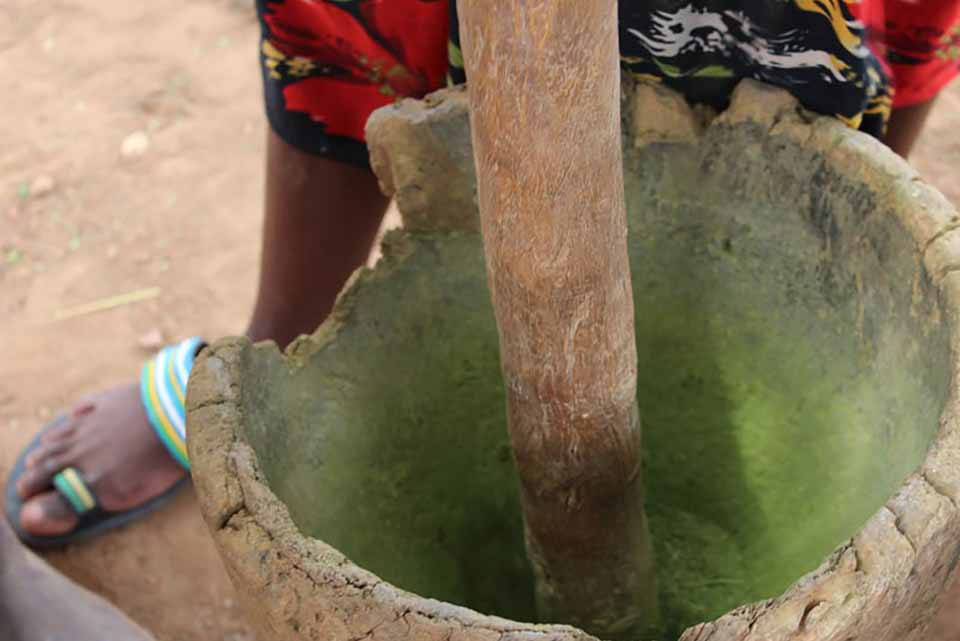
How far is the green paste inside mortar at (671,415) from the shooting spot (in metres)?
1.18

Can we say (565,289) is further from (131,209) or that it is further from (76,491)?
(131,209)

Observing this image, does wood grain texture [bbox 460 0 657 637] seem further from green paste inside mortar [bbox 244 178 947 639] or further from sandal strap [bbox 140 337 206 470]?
sandal strap [bbox 140 337 206 470]

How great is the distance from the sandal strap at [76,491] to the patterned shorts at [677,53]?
2.84 feet

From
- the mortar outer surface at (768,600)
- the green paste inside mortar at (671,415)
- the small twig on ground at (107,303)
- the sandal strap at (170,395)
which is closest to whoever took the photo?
the mortar outer surface at (768,600)

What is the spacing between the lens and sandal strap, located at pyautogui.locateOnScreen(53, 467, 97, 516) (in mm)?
2189

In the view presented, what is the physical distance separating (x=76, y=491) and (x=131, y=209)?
93 centimetres

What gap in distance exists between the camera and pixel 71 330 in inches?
105

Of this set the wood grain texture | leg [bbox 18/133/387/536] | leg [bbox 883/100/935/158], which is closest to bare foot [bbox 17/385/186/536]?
leg [bbox 18/133/387/536]

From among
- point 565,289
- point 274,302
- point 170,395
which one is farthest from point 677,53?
point 170,395

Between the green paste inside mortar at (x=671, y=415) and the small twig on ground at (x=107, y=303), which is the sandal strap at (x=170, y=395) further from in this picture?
the green paste inside mortar at (x=671, y=415)

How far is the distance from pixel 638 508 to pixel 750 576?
0.27m

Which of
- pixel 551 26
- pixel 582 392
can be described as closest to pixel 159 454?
pixel 582 392

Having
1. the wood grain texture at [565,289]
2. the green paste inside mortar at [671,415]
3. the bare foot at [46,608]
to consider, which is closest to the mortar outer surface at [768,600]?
the green paste inside mortar at [671,415]

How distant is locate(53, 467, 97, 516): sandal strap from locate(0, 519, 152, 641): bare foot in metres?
0.15
